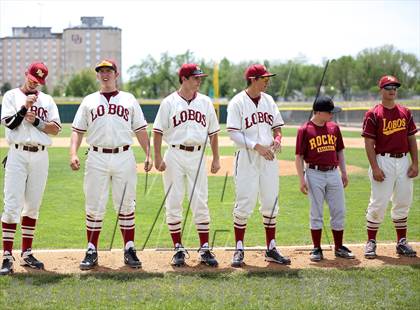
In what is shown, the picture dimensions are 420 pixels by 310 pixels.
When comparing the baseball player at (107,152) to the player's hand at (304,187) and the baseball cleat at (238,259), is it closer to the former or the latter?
the baseball cleat at (238,259)

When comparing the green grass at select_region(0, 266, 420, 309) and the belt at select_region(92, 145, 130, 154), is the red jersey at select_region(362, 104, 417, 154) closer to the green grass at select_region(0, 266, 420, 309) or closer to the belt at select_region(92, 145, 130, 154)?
the green grass at select_region(0, 266, 420, 309)

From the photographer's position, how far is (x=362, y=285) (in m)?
5.09

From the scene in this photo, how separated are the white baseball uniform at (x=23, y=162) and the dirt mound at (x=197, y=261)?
57 cm

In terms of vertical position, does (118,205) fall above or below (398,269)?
above

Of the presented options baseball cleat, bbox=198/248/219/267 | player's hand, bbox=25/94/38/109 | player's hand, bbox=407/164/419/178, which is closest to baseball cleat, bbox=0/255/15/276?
player's hand, bbox=25/94/38/109

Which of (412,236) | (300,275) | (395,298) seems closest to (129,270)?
(300,275)

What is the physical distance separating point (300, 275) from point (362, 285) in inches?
22.2

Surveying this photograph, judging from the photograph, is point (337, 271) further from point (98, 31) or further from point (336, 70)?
point (98, 31)

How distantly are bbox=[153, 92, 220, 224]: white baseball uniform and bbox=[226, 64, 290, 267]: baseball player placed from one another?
0.98ft

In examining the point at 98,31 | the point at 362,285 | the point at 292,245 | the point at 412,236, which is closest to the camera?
the point at 362,285

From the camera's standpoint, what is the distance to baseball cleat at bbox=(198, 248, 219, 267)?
5.71 m

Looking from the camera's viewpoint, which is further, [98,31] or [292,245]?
[98,31]

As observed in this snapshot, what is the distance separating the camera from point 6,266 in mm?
5371

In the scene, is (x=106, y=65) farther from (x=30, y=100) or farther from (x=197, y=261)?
(x=197, y=261)
